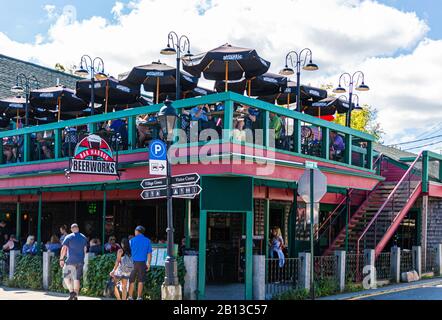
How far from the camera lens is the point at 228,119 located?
13102 mm

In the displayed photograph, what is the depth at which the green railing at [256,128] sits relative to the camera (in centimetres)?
1355

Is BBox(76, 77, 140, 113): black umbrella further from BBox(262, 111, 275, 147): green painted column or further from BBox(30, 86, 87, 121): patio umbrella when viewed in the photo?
BBox(262, 111, 275, 147): green painted column

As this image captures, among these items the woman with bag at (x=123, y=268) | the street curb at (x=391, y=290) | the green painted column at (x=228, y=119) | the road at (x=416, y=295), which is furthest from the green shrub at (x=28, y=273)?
the road at (x=416, y=295)

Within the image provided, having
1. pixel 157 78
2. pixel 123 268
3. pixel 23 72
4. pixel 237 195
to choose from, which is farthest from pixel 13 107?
pixel 237 195

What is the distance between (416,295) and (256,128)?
5809 mm

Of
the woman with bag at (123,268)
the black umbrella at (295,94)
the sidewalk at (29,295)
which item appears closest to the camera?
the woman with bag at (123,268)

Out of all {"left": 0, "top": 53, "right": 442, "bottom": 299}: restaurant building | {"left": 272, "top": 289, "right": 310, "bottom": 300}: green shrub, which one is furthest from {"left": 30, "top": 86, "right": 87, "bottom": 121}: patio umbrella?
{"left": 272, "top": 289, "right": 310, "bottom": 300}: green shrub

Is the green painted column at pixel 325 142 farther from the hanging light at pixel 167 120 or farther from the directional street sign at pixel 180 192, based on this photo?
the hanging light at pixel 167 120

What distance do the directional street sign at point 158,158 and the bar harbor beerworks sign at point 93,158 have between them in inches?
86.3

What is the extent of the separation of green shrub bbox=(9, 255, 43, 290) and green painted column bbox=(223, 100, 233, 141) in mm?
6679

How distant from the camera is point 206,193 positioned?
13492 mm

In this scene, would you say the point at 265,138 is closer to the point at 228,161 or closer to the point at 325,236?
the point at 228,161

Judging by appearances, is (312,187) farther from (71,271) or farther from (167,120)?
(71,271)
